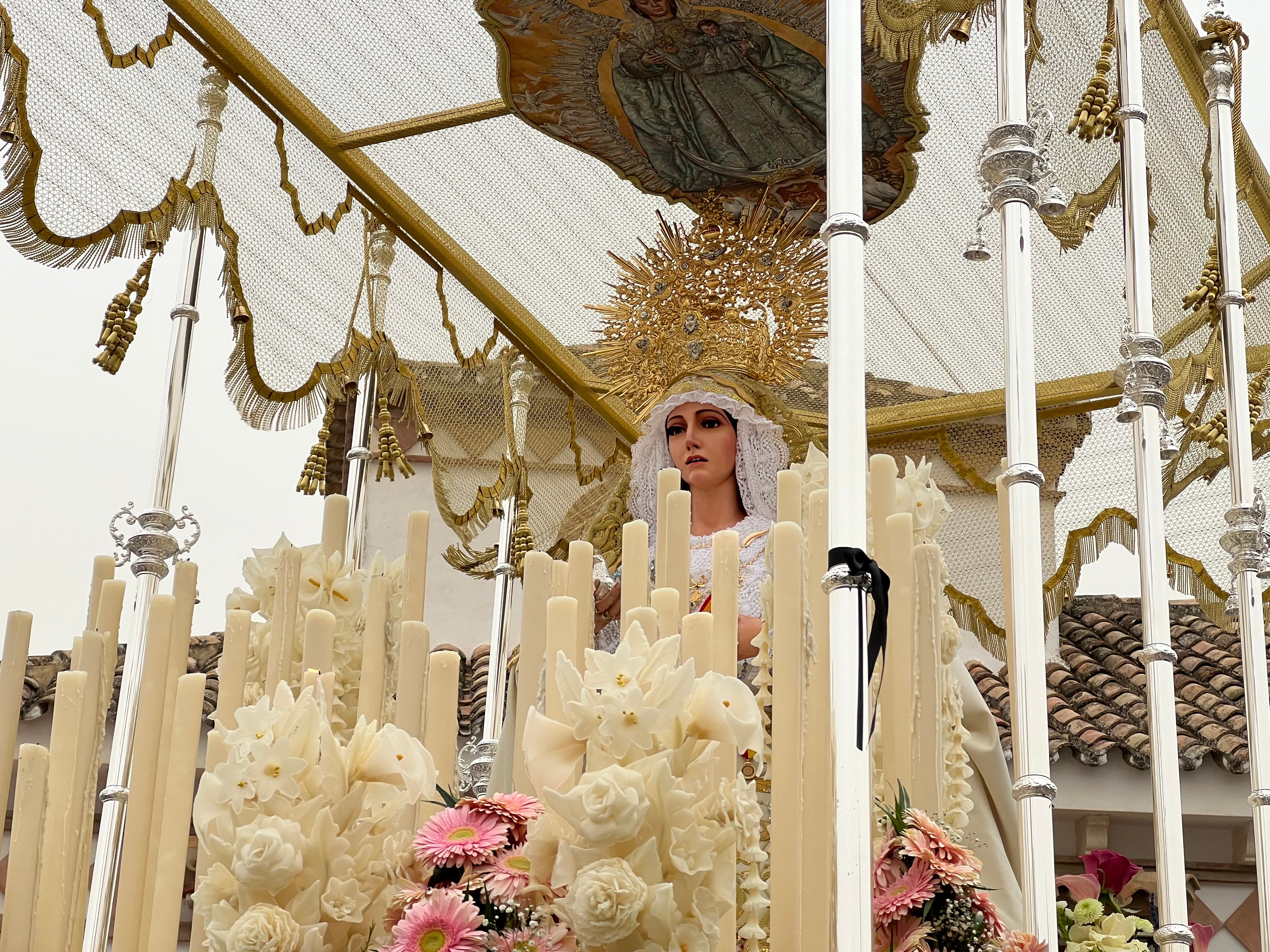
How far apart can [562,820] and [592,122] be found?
222 centimetres

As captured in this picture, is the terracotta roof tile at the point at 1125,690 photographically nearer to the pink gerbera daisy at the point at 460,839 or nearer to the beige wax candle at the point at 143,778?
the beige wax candle at the point at 143,778

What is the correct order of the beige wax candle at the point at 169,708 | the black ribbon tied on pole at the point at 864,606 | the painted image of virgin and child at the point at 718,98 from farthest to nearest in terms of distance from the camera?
the painted image of virgin and child at the point at 718,98
the beige wax candle at the point at 169,708
the black ribbon tied on pole at the point at 864,606

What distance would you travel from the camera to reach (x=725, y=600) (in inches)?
90.0

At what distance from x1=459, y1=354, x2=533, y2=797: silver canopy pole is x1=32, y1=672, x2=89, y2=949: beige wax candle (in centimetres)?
119

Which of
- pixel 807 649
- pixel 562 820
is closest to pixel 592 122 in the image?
pixel 807 649

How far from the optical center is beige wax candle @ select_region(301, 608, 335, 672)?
2.58m

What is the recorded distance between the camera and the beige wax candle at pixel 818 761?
2100 mm

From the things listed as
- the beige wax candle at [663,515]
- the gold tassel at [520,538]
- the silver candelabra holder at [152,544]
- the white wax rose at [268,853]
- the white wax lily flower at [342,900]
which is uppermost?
the gold tassel at [520,538]

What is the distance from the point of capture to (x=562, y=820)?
2.03 meters

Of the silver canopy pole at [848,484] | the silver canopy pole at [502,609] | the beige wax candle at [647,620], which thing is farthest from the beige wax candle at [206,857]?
the silver canopy pole at [502,609]

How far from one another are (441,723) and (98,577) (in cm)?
95

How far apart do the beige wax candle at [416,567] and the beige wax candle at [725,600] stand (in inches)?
26.0

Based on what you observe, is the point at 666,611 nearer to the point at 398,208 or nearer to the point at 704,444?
the point at 704,444

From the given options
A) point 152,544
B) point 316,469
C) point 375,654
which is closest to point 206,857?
point 375,654
